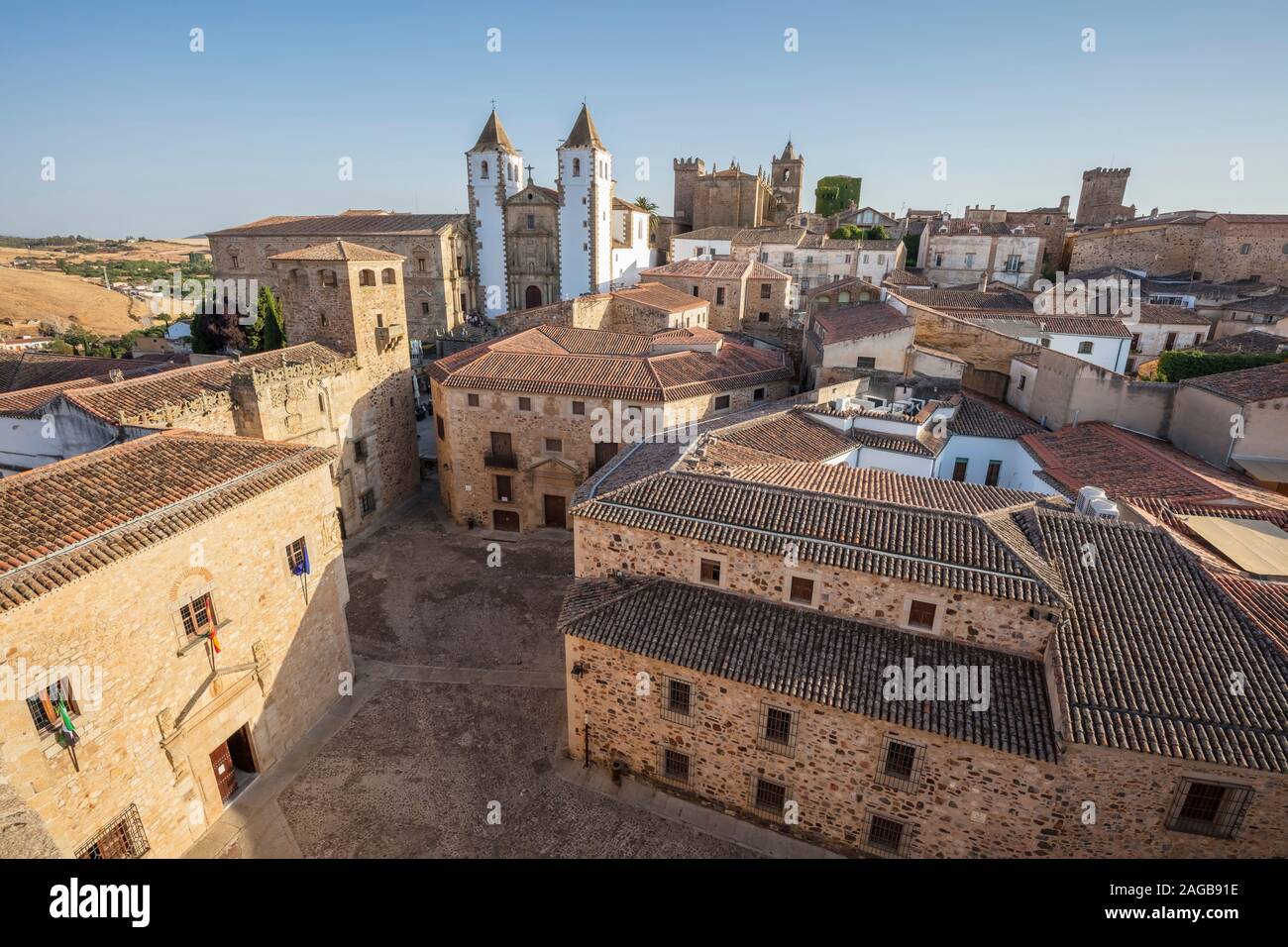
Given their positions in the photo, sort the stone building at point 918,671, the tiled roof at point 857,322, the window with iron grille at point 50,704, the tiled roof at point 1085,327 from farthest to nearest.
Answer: the tiled roof at point 1085,327, the tiled roof at point 857,322, the stone building at point 918,671, the window with iron grille at point 50,704

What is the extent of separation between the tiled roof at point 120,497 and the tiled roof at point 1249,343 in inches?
1575

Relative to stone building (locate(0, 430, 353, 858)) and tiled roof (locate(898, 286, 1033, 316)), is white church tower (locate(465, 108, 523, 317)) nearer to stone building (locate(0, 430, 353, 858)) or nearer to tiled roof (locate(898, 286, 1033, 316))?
tiled roof (locate(898, 286, 1033, 316))

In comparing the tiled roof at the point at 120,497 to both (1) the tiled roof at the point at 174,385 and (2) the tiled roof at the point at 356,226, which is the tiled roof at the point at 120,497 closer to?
(1) the tiled roof at the point at 174,385

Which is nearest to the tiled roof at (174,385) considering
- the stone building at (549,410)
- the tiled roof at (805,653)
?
the stone building at (549,410)

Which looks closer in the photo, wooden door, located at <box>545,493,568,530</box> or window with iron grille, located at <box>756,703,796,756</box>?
window with iron grille, located at <box>756,703,796,756</box>

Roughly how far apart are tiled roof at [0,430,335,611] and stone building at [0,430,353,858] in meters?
0.04

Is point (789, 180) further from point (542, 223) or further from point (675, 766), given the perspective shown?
point (675, 766)

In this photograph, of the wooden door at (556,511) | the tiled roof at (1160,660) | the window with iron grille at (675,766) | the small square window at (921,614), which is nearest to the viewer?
the tiled roof at (1160,660)

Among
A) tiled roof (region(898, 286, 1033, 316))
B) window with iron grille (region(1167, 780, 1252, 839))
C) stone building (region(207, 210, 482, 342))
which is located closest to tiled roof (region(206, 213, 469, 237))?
stone building (region(207, 210, 482, 342))

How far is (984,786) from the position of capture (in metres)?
11.7

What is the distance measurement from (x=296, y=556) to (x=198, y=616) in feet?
8.89

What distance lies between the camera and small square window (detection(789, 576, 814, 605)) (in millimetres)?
13555

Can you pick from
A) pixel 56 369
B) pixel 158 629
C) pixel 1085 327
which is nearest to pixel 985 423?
pixel 1085 327

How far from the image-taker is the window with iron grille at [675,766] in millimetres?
14742
